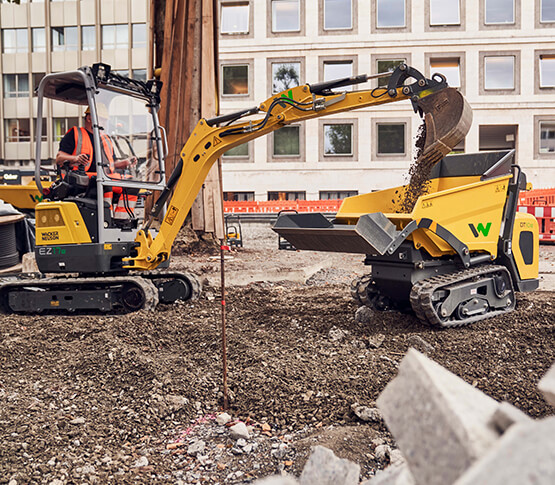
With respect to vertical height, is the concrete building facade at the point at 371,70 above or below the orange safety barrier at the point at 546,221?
above

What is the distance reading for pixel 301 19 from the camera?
88.4ft

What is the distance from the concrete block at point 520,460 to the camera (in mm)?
1221

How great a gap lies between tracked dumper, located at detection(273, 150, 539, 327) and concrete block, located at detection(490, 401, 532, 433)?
387 centimetres

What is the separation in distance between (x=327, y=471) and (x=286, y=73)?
87.1ft

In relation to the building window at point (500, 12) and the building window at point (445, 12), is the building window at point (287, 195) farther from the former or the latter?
the building window at point (500, 12)

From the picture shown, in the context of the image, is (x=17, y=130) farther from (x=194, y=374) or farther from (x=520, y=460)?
(x=520, y=460)

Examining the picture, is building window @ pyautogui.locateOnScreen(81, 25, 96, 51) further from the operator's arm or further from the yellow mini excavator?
Answer: the operator's arm

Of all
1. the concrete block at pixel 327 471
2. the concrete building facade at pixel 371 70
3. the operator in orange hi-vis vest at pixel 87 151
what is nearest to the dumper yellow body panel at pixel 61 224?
the operator in orange hi-vis vest at pixel 87 151

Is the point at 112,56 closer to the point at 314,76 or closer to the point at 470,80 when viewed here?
the point at 314,76

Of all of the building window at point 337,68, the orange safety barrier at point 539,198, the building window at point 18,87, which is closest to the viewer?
the orange safety barrier at point 539,198

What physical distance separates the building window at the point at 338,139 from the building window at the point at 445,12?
6085 mm

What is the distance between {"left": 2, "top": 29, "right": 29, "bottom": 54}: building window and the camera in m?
37.9

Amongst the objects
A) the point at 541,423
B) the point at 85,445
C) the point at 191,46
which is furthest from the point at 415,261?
the point at 191,46

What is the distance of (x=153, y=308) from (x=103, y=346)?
5.73 feet
